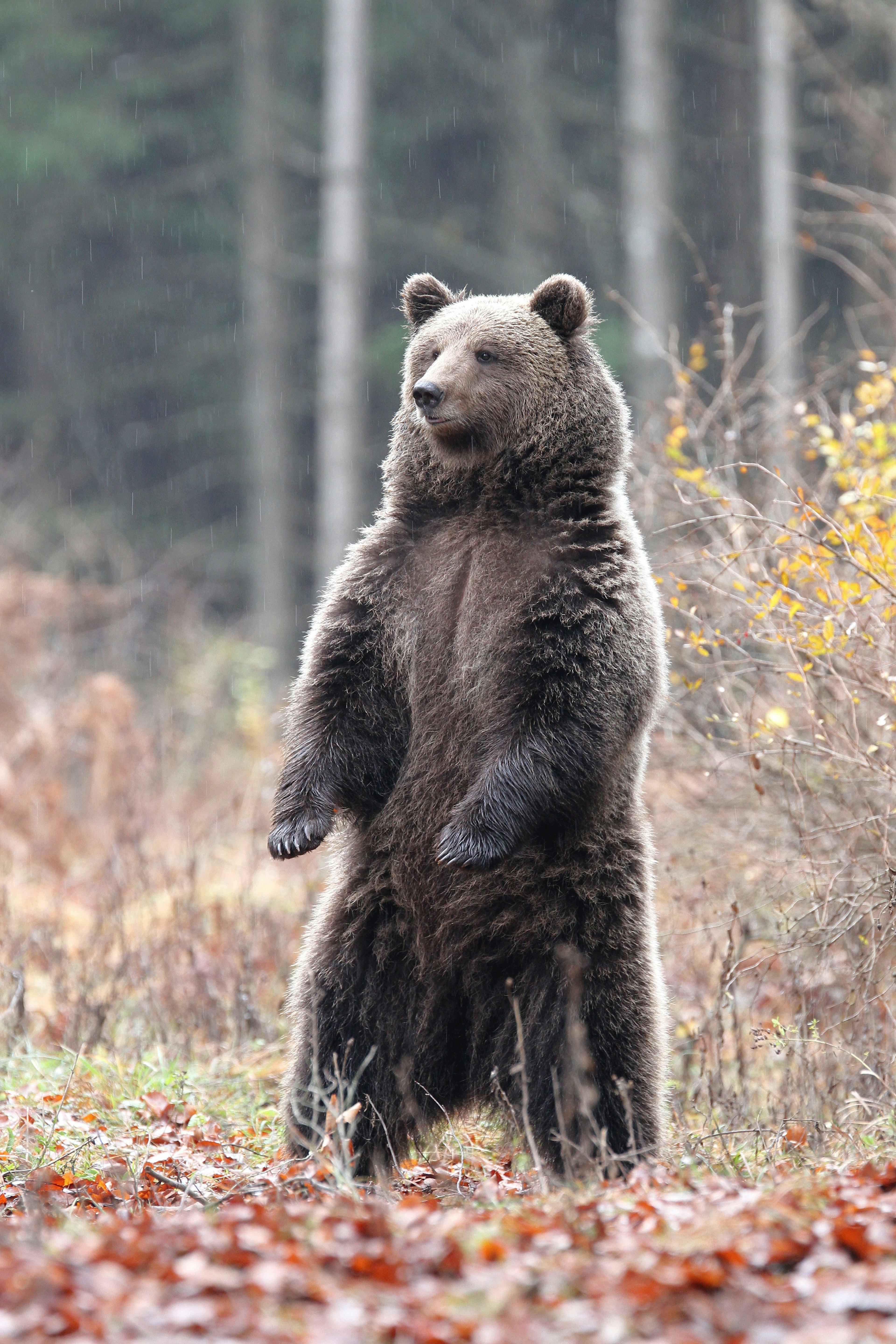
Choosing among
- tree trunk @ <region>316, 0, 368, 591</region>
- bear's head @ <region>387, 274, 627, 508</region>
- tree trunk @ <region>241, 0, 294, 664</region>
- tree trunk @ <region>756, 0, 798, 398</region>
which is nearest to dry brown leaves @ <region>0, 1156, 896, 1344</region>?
bear's head @ <region>387, 274, 627, 508</region>

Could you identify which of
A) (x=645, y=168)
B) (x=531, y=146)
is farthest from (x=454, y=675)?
(x=531, y=146)

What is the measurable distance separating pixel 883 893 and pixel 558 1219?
2490 mm

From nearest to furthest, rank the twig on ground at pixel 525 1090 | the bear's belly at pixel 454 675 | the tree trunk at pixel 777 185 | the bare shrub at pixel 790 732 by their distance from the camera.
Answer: the twig on ground at pixel 525 1090 → the bear's belly at pixel 454 675 → the bare shrub at pixel 790 732 → the tree trunk at pixel 777 185

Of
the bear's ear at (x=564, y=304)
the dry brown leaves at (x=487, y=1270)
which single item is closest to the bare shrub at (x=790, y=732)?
the bear's ear at (x=564, y=304)

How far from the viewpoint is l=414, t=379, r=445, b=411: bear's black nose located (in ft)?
14.2

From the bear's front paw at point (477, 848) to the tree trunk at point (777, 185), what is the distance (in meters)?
12.7

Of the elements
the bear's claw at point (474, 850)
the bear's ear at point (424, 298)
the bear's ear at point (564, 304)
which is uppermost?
the bear's ear at point (424, 298)

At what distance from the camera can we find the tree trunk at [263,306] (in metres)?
21.2

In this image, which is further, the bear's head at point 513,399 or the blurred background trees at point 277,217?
the blurred background trees at point 277,217

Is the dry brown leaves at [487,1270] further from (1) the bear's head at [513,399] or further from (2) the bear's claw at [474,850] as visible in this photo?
(1) the bear's head at [513,399]

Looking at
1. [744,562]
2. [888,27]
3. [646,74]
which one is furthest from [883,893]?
[646,74]

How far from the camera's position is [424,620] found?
173 inches

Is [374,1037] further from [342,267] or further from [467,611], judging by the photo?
[342,267]

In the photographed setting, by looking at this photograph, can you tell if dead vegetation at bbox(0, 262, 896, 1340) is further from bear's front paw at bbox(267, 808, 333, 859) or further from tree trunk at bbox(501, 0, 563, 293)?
tree trunk at bbox(501, 0, 563, 293)
